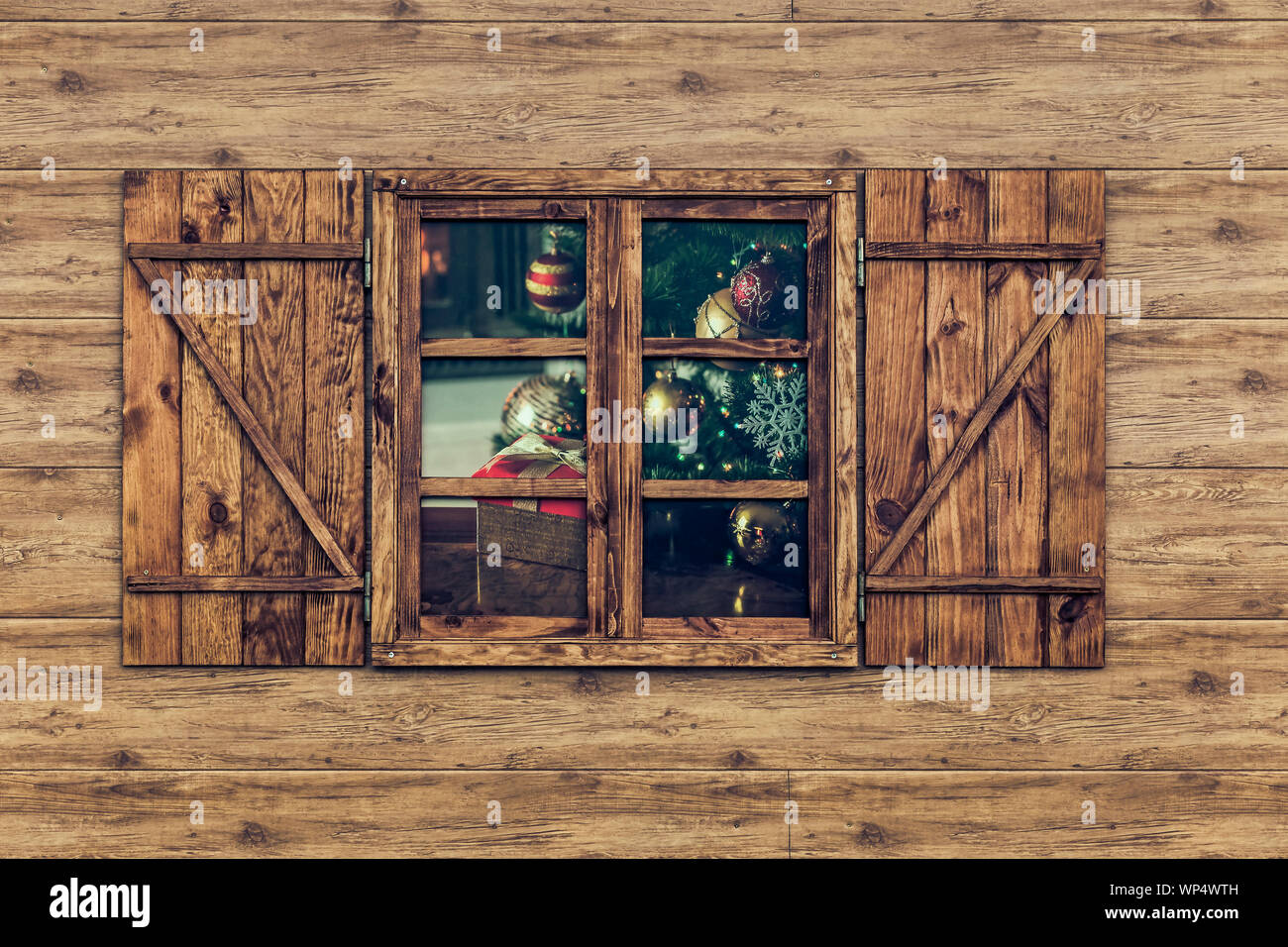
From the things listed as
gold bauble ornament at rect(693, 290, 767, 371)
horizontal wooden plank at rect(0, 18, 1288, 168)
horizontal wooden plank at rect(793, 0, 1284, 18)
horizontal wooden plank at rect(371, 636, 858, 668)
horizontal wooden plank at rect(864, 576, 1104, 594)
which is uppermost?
horizontal wooden plank at rect(793, 0, 1284, 18)

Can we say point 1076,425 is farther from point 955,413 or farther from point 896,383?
point 896,383

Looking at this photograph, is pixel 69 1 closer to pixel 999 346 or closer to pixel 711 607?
pixel 711 607

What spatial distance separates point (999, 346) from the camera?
2592mm

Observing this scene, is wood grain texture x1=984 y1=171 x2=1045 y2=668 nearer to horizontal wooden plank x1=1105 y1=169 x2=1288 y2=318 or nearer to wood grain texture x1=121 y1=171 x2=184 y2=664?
horizontal wooden plank x1=1105 y1=169 x2=1288 y2=318

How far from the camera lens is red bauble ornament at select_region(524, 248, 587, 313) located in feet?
8.62

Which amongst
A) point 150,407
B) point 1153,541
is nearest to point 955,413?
point 1153,541

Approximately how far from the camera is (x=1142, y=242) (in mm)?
2609

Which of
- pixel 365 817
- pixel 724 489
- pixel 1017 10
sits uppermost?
pixel 1017 10

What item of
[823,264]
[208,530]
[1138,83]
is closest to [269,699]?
[208,530]

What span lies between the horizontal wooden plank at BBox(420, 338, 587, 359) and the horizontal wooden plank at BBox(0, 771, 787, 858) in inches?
51.1

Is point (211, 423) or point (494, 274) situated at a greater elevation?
point (494, 274)

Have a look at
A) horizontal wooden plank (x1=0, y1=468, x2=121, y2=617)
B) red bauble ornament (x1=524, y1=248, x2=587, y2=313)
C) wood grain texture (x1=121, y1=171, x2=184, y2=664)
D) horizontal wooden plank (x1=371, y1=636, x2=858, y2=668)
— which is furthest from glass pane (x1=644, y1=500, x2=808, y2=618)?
horizontal wooden plank (x1=0, y1=468, x2=121, y2=617)

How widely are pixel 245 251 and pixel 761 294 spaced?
1566mm

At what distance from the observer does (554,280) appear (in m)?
2.63
